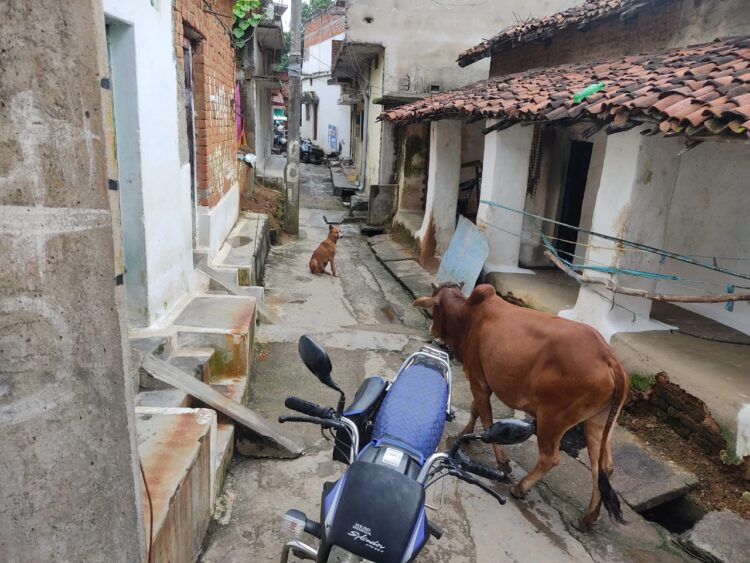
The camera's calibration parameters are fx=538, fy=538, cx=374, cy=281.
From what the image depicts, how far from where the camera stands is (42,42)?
4.00ft

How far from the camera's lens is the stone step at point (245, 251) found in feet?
23.2

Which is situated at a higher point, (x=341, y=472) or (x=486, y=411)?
(x=486, y=411)

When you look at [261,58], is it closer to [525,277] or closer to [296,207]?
[296,207]

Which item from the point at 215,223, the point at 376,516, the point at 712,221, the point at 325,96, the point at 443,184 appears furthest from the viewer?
the point at 325,96

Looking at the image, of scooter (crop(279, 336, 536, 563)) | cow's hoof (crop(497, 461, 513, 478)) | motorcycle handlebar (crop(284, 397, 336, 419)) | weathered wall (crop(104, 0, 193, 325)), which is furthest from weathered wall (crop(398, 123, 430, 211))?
motorcycle handlebar (crop(284, 397, 336, 419))

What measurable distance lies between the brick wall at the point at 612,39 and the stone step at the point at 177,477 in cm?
693

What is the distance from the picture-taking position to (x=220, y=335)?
4.46 m

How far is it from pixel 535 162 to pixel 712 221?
3.36 metres

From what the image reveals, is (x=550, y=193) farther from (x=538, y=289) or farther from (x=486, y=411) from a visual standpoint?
(x=486, y=411)

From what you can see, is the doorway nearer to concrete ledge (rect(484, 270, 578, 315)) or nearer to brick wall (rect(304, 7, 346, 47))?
concrete ledge (rect(484, 270, 578, 315))

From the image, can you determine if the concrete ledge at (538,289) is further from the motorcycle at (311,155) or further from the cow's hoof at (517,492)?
the motorcycle at (311,155)

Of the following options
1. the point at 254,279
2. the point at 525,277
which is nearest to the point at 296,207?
the point at 254,279

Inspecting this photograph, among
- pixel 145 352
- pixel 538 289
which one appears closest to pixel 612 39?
pixel 538 289

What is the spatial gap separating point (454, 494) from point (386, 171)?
11953 millimetres
